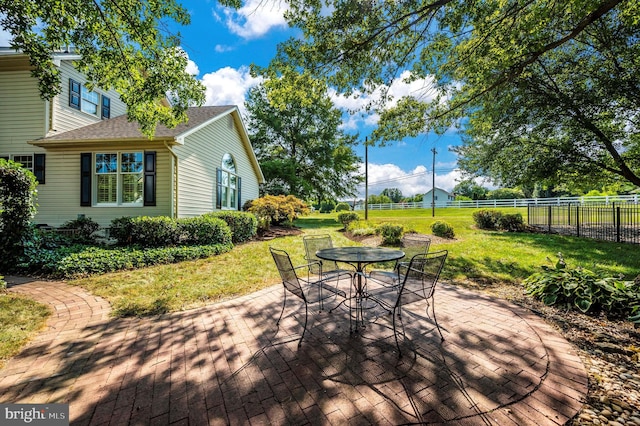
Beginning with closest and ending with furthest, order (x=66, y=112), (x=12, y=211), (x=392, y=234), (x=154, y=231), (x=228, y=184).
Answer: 1. (x=12, y=211)
2. (x=154, y=231)
3. (x=66, y=112)
4. (x=392, y=234)
5. (x=228, y=184)

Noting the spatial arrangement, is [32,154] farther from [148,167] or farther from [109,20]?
[109,20]

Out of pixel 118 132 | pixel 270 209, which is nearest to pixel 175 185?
pixel 118 132

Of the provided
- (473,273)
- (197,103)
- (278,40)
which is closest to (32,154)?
(197,103)

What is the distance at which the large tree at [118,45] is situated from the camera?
5277 mm

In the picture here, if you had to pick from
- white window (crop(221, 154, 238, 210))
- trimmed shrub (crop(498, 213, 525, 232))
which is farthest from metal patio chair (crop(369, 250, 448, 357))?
trimmed shrub (crop(498, 213, 525, 232))

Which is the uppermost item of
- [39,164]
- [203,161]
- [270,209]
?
[203,161]

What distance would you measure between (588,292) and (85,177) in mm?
13360

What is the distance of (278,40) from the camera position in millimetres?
5520

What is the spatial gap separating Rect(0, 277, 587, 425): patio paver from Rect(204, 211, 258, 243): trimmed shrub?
6414 millimetres

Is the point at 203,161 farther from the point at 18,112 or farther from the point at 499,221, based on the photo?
the point at 499,221

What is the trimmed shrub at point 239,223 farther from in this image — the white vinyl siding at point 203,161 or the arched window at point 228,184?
the arched window at point 228,184

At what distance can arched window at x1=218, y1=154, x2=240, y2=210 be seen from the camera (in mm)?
12047

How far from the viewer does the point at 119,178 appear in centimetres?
924

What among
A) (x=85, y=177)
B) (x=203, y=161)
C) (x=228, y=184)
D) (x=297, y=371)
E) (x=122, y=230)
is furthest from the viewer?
(x=228, y=184)
